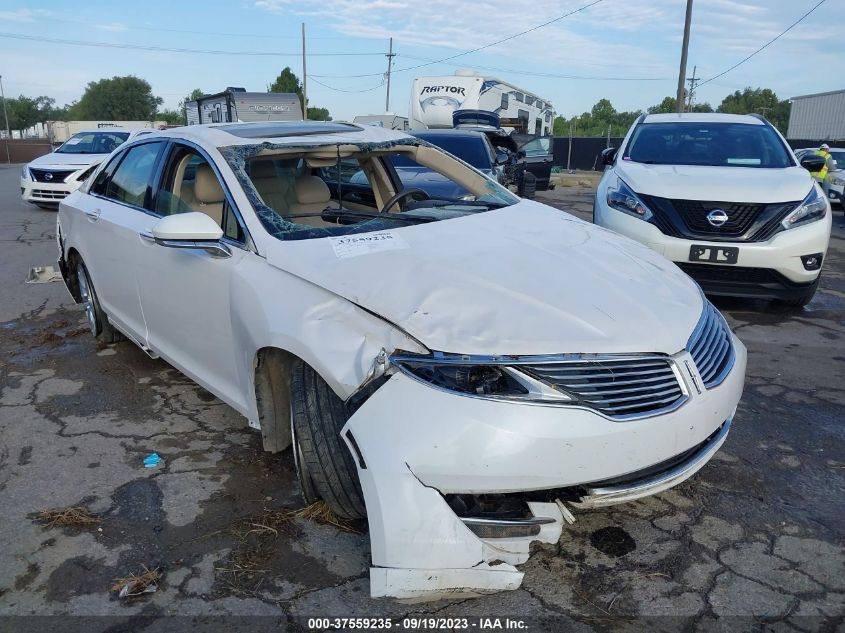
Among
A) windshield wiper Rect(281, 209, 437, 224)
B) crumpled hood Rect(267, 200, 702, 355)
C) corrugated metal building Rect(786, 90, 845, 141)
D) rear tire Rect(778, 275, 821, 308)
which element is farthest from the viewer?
corrugated metal building Rect(786, 90, 845, 141)

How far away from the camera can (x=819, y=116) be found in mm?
36969

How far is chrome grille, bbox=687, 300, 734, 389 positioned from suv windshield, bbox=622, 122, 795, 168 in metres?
4.07

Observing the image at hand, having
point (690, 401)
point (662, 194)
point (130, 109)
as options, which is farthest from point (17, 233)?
point (130, 109)

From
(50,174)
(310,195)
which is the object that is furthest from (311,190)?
(50,174)

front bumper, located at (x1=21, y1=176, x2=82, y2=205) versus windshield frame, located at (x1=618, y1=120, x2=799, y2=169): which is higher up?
windshield frame, located at (x1=618, y1=120, x2=799, y2=169)

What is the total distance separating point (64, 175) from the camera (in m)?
13.0

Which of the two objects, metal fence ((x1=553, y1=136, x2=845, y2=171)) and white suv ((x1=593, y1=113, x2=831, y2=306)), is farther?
metal fence ((x1=553, y1=136, x2=845, y2=171))

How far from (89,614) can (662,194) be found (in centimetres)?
495

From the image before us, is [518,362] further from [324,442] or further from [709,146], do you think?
[709,146]

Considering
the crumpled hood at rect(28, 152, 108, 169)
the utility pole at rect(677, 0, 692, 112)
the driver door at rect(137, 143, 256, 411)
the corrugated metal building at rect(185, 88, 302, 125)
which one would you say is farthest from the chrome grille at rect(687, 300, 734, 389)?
the utility pole at rect(677, 0, 692, 112)

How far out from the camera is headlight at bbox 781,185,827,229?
541cm

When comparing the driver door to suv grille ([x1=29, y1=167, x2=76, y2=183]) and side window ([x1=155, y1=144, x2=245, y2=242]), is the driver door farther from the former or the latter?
suv grille ([x1=29, y1=167, x2=76, y2=183])

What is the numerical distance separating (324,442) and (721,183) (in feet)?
14.6

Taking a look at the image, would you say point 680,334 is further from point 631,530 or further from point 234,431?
point 234,431
